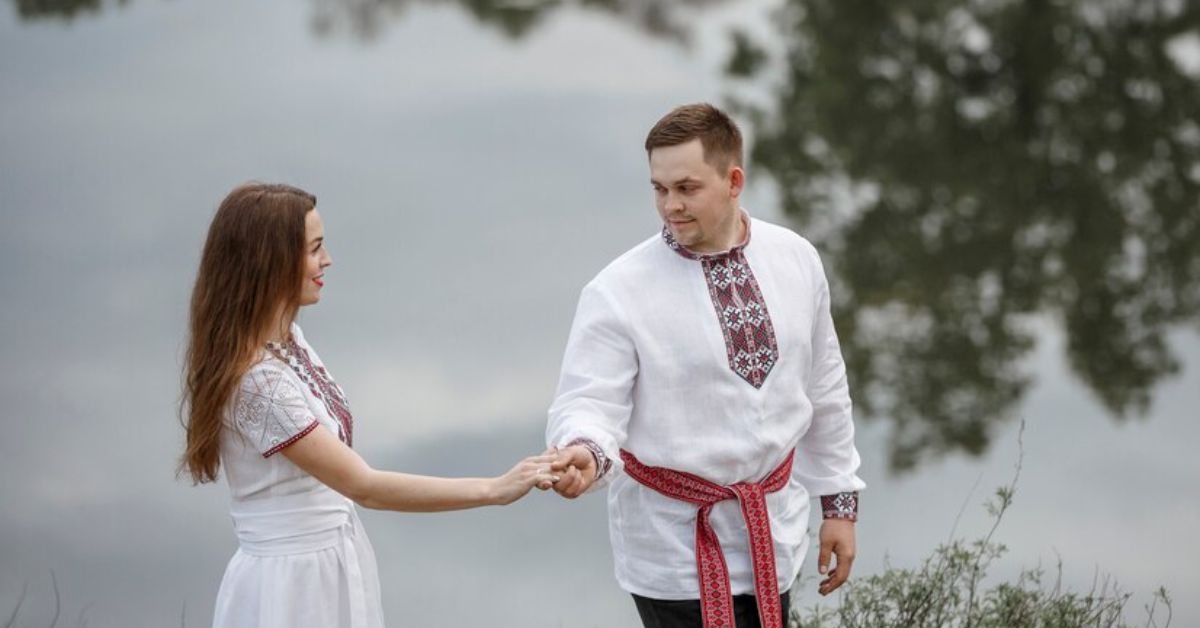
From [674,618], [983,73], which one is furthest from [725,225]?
[983,73]

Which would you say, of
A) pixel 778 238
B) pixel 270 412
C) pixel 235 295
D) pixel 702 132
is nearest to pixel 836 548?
pixel 778 238

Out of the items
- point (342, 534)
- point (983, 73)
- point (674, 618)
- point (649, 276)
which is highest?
point (983, 73)

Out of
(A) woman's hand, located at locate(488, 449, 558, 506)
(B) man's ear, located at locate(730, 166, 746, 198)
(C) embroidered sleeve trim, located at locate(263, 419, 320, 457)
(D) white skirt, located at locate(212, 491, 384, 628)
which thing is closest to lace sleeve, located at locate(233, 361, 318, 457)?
(C) embroidered sleeve trim, located at locate(263, 419, 320, 457)

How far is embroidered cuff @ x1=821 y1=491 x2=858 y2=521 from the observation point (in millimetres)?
3445

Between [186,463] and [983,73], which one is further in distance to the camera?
[983,73]

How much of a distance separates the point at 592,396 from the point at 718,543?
1.27 feet

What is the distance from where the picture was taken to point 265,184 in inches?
114

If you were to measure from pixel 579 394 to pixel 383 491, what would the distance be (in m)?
0.46

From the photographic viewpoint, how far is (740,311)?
322 cm

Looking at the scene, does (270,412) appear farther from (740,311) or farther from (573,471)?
(740,311)

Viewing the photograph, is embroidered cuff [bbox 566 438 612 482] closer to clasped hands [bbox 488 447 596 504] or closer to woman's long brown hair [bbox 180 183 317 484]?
clasped hands [bbox 488 447 596 504]

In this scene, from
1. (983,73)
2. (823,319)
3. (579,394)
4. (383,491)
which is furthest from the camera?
(983,73)

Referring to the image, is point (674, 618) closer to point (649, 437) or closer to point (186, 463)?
point (649, 437)

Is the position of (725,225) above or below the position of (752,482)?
above
